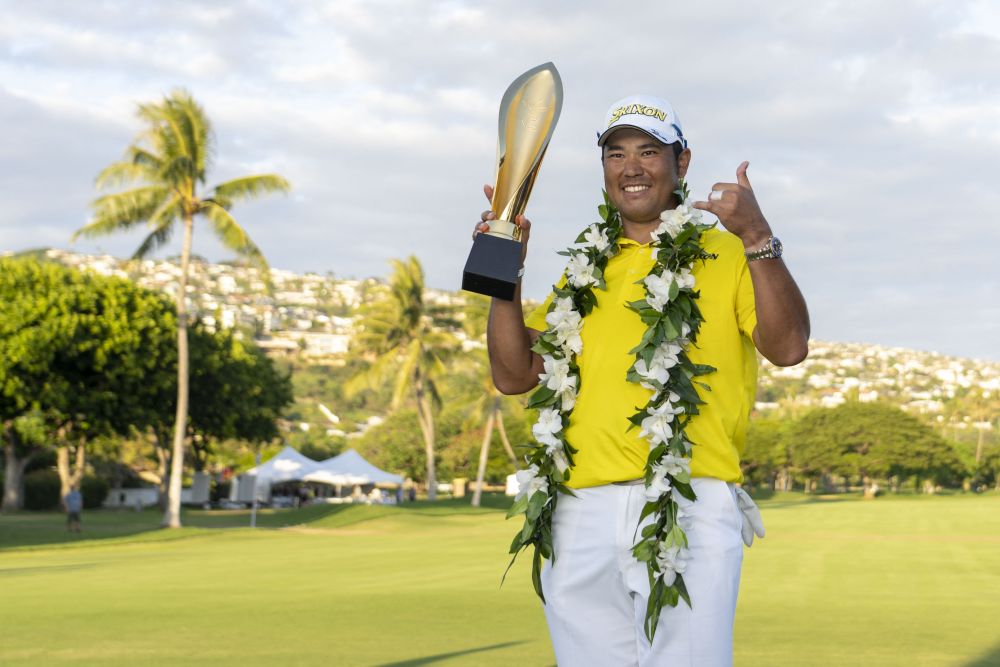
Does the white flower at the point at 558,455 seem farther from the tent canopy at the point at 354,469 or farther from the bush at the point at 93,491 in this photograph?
the bush at the point at 93,491

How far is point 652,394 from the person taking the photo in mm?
3240

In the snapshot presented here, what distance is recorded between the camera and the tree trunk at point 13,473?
45.0m

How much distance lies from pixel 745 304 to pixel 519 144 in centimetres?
74

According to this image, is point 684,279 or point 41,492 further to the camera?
point 41,492

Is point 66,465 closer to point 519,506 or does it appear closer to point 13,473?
point 13,473

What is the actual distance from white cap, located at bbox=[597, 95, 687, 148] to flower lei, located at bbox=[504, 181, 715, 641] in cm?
19

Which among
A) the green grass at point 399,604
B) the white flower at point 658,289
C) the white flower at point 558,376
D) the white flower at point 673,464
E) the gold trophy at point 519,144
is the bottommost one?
the green grass at point 399,604

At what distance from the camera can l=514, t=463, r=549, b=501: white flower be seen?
330 centimetres

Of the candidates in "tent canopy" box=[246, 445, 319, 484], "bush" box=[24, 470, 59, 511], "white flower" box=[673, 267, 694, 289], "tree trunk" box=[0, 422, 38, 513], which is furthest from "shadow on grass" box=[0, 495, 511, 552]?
"white flower" box=[673, 267, 694, 289]

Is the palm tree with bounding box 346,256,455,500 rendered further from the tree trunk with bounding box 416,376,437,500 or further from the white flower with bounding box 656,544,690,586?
the white flower with bounding box 656,544,690,586

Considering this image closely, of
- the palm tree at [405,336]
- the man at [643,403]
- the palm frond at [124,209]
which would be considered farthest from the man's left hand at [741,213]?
the palm tree at [405,336]

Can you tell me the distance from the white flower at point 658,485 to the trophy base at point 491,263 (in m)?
0.62

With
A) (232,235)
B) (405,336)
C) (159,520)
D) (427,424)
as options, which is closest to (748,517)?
(232,235)

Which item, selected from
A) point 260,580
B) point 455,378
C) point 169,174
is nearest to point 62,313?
point 169,174
